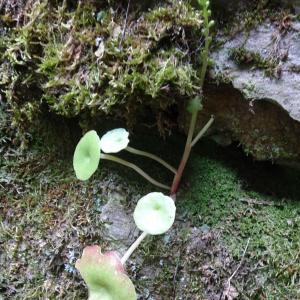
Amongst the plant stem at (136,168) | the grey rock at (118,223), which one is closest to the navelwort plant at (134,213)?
the plant stem at (136,168)

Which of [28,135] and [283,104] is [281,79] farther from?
[28,135]

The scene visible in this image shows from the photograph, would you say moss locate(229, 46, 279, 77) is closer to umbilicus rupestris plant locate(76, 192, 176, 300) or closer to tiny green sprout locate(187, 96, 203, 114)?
tiny green sprout locate(187, 96, 203, 114)

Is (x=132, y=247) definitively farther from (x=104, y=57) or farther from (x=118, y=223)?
(x=104, y=57)

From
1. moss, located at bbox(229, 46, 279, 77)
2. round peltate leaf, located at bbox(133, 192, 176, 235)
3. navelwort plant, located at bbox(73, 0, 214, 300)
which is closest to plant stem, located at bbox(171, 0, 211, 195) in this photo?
navelwort plant, located at bbox(73, 0, 214, 300)

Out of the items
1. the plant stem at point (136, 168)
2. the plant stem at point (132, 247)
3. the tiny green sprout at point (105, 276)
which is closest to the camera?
the tiny green sprout at point (105, 276)

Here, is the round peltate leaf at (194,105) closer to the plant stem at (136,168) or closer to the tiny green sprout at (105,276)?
the plant stem at (136,168)

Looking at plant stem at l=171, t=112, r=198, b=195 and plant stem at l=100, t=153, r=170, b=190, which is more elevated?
plant stem at l=171, t=112, r=198, b=195
